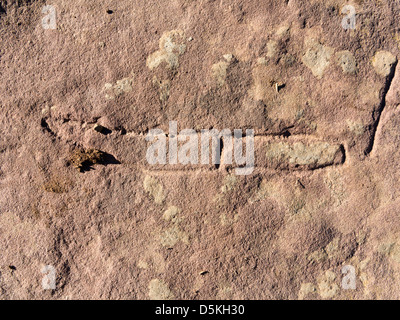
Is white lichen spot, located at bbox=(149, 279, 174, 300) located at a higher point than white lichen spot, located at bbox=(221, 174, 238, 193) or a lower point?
lower

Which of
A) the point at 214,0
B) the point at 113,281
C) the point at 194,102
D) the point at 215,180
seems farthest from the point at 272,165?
the point at 113,281

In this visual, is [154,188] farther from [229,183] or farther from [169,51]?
[169,51]

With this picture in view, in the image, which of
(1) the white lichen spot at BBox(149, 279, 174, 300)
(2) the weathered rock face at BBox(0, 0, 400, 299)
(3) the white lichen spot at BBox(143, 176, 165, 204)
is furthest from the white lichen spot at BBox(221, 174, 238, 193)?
(1) the white lichen spot at BBox(149, 279, 174, 300)

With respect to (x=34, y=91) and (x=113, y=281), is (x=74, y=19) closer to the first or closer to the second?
(x=34, y=91)

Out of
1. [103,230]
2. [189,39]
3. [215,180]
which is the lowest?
[103,230]

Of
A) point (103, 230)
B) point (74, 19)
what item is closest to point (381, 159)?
point (103, 230)

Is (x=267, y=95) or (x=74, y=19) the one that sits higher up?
(x=74, y=19)

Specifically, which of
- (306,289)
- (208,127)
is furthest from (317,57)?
(306,289)

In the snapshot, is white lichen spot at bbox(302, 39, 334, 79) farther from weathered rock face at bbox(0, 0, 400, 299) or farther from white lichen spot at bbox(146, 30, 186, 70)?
white lichen spot at bbox(146, 30, 186, 70)
